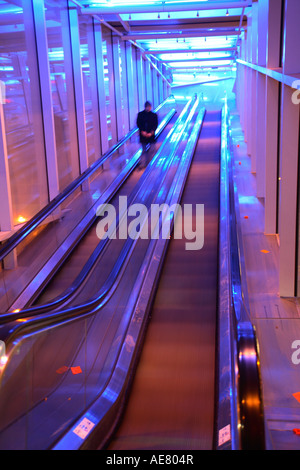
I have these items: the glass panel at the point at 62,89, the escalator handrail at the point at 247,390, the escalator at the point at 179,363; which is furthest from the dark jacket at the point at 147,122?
the escalator handrail at the point at 247,390

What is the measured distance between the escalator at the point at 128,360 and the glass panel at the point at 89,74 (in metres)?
7.30

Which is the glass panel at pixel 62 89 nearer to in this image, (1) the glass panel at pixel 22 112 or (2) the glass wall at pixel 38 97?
(2) the glass wall at pixel 38 97

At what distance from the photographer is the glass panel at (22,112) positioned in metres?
8.93

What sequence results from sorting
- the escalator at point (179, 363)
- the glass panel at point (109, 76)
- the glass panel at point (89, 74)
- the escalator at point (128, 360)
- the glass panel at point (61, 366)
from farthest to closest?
1. the glass panel at point (109, 76)
2. the glass panel at point (89, 74)
3. the escalator at point (179, 363)
4. the escalator at point (128, 360)
5. the glass panel at point (61, 366)

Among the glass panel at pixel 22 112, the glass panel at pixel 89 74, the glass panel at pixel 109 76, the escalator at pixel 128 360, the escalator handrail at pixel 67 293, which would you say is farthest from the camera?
the glass panel at pixel 109 76

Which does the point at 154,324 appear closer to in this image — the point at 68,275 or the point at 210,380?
the point at 210,380

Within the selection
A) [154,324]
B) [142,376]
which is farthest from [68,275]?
[142,376]

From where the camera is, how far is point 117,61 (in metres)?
18.1

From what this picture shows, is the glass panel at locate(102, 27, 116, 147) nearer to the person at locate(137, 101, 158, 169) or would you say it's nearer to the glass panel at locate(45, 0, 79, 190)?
the person at locate(137, 101, 158, 169)

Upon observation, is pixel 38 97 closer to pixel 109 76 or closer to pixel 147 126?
pixel 147 126

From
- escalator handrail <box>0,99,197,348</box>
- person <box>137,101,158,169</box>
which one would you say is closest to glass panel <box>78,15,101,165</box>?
person <box>137,101,158,169</box>

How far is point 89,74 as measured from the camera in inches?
574

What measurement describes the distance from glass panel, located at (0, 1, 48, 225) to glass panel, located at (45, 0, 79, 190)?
1.31m

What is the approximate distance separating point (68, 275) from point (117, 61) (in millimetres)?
12225
